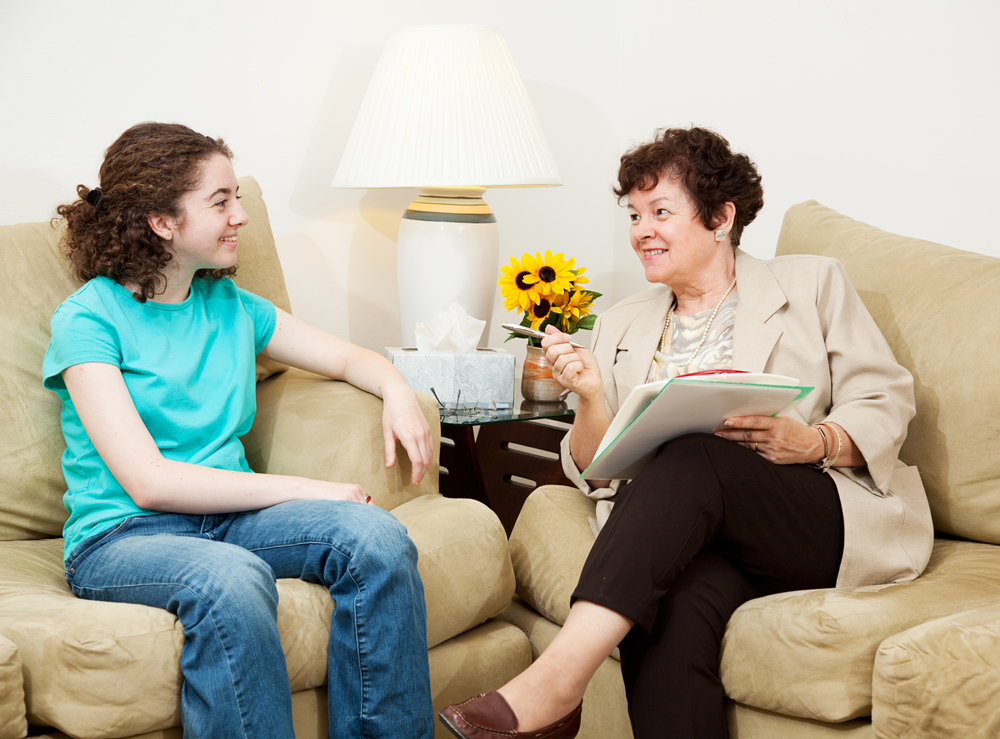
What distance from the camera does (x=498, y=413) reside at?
184 centimetres

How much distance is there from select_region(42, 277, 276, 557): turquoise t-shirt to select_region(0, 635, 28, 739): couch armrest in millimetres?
282

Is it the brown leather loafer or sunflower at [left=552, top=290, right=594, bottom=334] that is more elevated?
sunflower at [left=552, top=290, right=594, bottom=334]

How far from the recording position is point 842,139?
2088mm

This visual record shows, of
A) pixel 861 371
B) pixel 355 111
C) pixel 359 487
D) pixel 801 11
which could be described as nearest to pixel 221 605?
pixel 359 487

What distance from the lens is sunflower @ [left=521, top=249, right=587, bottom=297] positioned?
Answer: 73.8 inches

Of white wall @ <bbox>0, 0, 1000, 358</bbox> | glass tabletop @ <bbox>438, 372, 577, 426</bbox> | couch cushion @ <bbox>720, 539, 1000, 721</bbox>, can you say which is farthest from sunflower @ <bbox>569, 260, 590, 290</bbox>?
couch cushion @ <bbox>720, 539, 1000, 721</bbox>

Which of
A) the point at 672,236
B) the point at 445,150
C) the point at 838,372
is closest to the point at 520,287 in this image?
the point at 445,150

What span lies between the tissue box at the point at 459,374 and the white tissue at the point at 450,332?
0.08 feet

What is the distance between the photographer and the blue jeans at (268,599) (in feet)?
3.44

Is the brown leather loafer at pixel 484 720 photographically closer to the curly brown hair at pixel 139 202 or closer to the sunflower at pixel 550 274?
the curly brown hair at pixel 139 202

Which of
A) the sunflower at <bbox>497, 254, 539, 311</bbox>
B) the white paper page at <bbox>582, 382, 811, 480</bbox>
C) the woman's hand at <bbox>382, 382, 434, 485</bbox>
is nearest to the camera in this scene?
the white paper page at <bbox>582, 382, 811, 480</bbox>

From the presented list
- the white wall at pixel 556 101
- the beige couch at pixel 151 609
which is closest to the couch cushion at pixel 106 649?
the beige couch at pixel 151 609

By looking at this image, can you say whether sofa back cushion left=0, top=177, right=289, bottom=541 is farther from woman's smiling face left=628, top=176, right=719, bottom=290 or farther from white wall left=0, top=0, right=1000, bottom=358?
woman's smiling face left=628, top=176, right=719, bottom=290

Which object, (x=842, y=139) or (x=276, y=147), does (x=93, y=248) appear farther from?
(x=842, y=139)
